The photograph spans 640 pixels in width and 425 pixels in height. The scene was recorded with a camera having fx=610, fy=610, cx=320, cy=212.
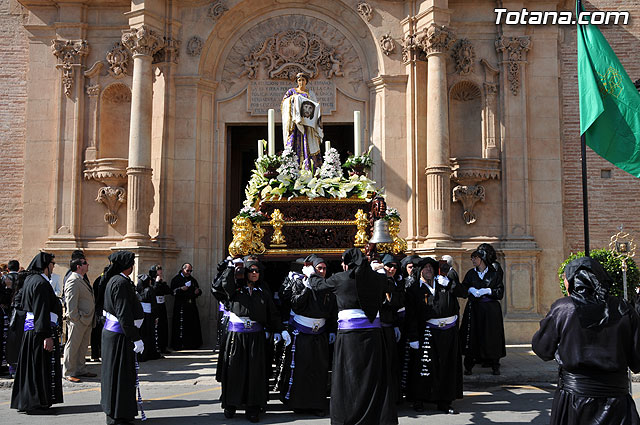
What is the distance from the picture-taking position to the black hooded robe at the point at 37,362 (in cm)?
812

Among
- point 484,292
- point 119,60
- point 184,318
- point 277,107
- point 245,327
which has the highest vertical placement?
point 119,60

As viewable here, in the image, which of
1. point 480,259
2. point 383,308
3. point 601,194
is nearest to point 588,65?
point 480,259

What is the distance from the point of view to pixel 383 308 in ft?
26.0

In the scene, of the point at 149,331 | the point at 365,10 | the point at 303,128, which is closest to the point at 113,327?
the point at 149,331

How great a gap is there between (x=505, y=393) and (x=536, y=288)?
6.12m

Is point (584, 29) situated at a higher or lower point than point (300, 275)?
higher

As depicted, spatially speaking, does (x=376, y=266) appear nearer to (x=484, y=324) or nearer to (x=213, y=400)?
(x=213, y=400)

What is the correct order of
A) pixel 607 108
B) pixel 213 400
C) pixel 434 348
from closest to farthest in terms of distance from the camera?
pixel 434 348
pixel 213 400
pixel 607 108

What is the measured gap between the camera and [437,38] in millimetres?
14609

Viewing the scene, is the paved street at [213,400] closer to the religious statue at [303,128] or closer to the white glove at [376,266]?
the white glove at [376,266]

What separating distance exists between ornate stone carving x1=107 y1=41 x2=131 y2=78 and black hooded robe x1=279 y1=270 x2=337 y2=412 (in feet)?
32.7

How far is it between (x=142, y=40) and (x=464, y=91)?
26.9ft

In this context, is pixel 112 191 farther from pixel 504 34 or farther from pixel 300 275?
pixel 504 34

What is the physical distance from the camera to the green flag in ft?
29.3
